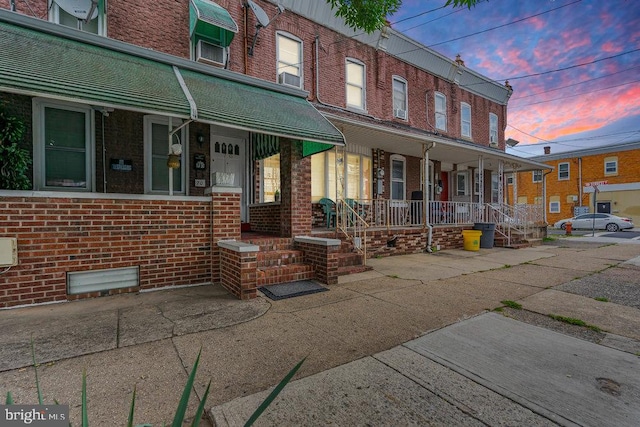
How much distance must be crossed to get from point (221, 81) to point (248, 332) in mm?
4662

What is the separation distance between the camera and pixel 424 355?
9.35 ft

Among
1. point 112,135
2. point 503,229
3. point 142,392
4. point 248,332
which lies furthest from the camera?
point 503,229

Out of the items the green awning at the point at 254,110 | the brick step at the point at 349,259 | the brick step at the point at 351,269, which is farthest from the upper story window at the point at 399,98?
the brick step at the point at 351,269

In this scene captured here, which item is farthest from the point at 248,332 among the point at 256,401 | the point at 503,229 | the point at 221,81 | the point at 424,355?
the point at 503,229

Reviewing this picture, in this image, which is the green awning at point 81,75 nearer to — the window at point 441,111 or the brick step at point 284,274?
the brick step at point 284,274

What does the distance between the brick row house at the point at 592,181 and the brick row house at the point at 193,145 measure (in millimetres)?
19279

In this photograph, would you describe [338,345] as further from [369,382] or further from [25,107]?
[25,107]

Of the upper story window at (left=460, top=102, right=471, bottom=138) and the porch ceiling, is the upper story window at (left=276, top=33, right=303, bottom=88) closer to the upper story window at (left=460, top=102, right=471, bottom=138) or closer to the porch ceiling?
the porch ceiling

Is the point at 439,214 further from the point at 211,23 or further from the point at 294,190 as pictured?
the point at 211,23

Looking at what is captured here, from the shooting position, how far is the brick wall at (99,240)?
4.18m

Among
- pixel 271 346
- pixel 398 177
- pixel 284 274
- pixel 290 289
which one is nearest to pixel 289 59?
pixel 398 177

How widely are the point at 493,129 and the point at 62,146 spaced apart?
18.5m

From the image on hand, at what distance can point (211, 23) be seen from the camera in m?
7.00

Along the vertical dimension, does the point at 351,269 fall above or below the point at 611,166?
below
